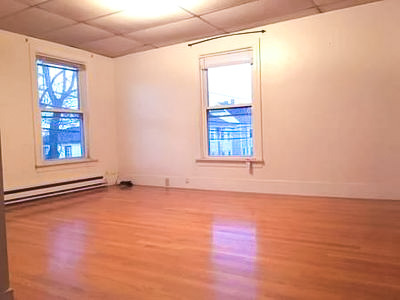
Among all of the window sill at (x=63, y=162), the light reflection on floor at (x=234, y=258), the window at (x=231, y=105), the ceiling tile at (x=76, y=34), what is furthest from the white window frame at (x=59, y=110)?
the light reflection on floor at (x=234, y=258)

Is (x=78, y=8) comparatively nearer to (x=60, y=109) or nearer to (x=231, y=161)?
(x=60, y=109)

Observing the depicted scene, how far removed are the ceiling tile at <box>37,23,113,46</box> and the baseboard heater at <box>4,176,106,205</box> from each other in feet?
7.31

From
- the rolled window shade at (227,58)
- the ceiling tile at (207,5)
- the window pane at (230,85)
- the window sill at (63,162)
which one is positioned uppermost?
the ceiling tile at (207,5)

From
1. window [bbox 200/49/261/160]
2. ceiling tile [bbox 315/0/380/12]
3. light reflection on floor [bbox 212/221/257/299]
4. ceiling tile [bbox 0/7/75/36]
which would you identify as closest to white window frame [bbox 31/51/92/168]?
ceiling tile [bbox 0/7/75/36]

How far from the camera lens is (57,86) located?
220 inches

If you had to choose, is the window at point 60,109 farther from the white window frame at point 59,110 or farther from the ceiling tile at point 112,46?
the ceiling tile at point 112,46

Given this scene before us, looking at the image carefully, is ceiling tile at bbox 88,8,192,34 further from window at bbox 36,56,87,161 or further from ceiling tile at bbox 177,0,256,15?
window at bbox 36,56,87,161

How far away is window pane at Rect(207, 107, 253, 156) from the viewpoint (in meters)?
5.23

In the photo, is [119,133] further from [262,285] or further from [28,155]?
[262,285]

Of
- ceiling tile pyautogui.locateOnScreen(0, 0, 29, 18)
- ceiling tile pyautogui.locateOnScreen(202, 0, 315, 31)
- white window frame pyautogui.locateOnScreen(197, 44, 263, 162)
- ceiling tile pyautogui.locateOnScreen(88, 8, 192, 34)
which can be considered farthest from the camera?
white window frame pyautogui.locateOnScreen(197, 44, 263, 162)

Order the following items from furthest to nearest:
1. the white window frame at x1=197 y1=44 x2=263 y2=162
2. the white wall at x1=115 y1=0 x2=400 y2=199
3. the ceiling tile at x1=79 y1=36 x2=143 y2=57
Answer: the ceiling tile at x1=79 y1=36 x2=143 y2=57 → the white window frame at x1=197 y1=44 x2=263 y2=162 → the white wall at x1=115 y1=0 x2=400 y2=199

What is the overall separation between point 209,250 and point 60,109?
4.07 metres

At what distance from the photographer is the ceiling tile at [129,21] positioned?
4344mm

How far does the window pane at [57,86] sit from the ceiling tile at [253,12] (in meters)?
2.67
